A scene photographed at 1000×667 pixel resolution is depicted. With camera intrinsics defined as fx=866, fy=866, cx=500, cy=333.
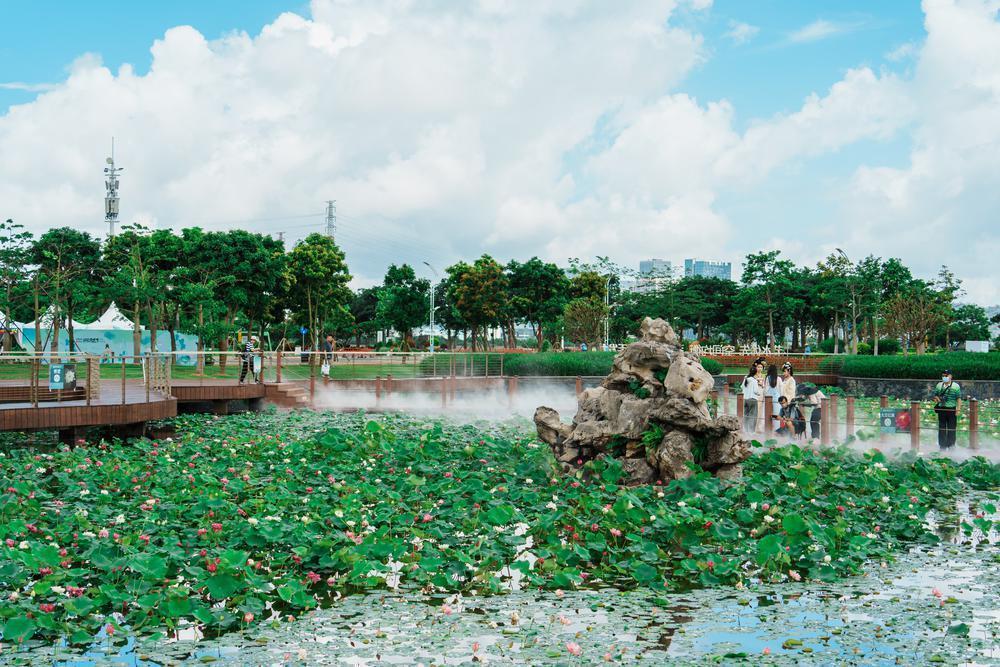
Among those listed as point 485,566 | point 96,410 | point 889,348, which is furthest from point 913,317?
point 485,566

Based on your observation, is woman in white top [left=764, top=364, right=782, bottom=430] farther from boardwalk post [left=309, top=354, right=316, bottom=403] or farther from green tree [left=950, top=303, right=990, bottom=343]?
green tree [left=950, top=303, right=990, bottom=343]

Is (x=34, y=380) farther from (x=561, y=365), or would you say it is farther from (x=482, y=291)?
(x=482, y=291)

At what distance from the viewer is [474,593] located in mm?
6348

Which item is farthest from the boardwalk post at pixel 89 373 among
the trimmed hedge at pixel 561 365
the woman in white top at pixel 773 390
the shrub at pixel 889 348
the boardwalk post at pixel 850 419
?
the shrub at pixel 889 348

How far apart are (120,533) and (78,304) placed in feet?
108

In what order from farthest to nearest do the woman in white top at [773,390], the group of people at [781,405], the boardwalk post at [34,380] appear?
the woman in white top at [773,390] < the group of people at [781,405] < the boardwalk post at [34,380]

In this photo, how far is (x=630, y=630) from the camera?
5.56 m

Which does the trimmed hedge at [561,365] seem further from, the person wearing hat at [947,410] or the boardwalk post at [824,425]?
the person wearing hat at [947,410]

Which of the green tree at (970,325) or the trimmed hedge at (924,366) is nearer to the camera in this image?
the trimmed hedge at (924,366)

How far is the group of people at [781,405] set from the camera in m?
13.5

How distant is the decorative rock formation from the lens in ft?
32.3

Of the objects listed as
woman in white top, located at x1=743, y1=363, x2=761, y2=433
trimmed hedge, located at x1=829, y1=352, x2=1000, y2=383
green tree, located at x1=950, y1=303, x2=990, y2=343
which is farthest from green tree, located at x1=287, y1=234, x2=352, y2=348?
green tree, located at x1=950, y1=303, x2=990, y2=343

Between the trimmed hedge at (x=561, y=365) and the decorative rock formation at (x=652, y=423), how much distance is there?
16.9 m

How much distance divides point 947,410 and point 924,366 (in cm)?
1568
